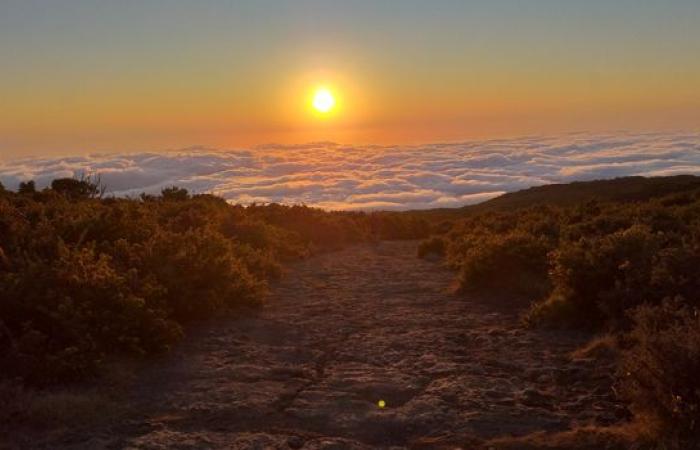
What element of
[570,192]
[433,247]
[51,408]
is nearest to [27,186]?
[433,247]

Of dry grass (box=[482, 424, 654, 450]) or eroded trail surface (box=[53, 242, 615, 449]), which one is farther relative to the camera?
eroded trail surface (box=[53, 242, 615, 449])

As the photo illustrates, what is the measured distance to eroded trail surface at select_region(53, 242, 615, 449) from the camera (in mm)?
5781

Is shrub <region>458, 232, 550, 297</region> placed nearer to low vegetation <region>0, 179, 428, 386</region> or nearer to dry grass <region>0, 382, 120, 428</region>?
low vegetation <region>0, 179, 428, 386</region>

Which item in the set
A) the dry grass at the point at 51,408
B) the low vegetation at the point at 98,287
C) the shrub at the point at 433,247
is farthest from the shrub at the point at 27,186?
the dry grass at the point at 51,408

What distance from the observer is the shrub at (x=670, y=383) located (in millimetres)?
4969

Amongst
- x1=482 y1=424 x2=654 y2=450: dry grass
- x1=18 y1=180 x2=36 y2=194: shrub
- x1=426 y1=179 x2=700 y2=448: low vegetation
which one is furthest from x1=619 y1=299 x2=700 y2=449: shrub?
x1=18 y1=180 x2=36 y2=194: shrub

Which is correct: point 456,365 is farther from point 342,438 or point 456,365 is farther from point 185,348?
point 185,348

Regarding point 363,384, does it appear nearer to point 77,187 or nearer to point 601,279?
point 601,279

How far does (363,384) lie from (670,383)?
10.1ft

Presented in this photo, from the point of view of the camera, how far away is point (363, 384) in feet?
23.3

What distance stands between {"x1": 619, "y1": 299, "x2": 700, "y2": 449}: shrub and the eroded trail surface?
62 cm

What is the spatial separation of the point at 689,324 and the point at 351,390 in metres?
3.26

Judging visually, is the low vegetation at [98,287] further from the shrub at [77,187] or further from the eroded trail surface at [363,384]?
the shrub at [77,187]

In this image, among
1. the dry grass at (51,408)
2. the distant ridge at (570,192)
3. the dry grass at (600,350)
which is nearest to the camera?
the dry grass at (51,408)
